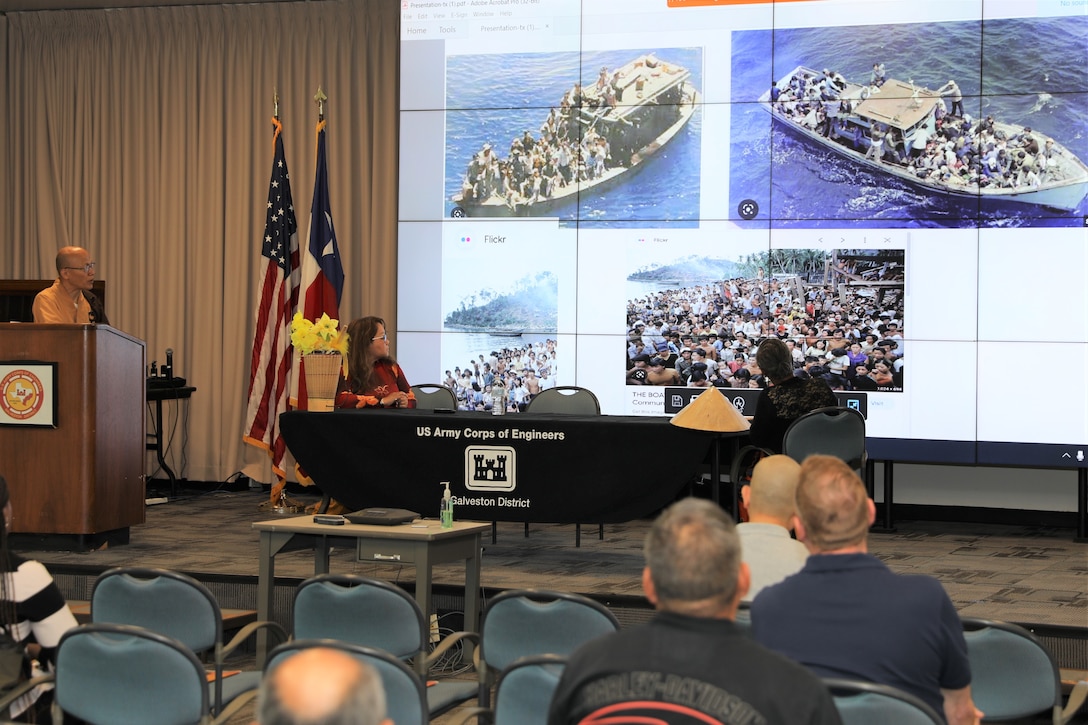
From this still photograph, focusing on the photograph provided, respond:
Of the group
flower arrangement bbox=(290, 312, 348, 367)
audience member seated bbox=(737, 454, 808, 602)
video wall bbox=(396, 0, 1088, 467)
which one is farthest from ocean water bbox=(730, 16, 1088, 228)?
audience member seated bbox=(737, 454, 808, 602)

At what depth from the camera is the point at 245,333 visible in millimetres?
10039

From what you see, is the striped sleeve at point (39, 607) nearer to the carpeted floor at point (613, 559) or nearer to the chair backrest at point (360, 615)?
the chair backrest at point (360, 615)

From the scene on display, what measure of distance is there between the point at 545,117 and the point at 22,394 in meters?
3.87

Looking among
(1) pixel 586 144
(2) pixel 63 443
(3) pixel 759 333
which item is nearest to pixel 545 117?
(1) pixel 586 144

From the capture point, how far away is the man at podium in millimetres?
6858

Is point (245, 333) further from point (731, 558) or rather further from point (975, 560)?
point (731, 558)

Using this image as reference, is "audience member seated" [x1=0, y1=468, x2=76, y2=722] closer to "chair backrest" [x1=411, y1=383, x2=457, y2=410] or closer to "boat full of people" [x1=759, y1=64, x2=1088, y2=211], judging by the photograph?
"chair backrest" [x1=411, y1=383, x2=457, y2=410]

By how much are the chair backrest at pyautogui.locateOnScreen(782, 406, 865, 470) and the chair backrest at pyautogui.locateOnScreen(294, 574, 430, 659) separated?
3.15 m

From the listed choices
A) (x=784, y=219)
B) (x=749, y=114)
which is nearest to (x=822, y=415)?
(x=784, y=219)

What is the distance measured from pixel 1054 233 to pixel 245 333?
6119mm

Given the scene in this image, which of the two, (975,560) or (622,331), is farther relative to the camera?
(622,331)

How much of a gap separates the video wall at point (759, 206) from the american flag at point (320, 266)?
0.56 metres

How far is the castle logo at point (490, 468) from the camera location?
639 centimetres

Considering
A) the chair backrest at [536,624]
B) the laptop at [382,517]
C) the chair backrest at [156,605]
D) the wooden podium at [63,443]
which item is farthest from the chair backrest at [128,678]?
the wooden podium at [63,443]
